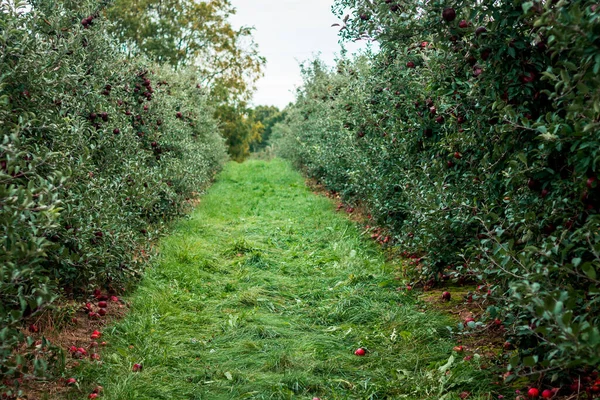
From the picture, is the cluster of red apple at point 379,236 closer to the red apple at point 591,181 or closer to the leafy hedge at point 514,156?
the leafy hedge at point 514,156

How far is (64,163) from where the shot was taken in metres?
4.44

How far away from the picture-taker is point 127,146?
691 centimetres

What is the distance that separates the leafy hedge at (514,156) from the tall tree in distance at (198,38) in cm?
2371

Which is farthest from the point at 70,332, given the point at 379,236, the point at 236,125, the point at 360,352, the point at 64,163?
the point at 236,125

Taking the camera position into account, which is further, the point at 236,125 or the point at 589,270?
the point at 236,125

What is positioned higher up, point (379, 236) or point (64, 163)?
point (64, 163)

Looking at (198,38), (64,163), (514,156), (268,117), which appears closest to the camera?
(514,156)

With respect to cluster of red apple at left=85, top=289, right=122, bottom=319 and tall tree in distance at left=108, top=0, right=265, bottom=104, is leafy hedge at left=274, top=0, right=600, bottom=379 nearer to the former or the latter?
cluster of red apple at left=85, top=289, right=122, bottom=319

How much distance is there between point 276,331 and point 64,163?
7.82 feet

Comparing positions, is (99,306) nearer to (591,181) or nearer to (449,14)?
(449,14)

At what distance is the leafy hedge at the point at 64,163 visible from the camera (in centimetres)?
289

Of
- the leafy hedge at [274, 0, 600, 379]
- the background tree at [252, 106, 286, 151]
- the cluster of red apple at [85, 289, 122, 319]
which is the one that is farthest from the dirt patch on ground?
the background tree at [252, 106, 286, 151]

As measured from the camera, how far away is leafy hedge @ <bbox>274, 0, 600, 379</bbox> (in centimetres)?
261

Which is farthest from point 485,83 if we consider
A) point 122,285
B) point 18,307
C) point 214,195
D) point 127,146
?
point 214,195
